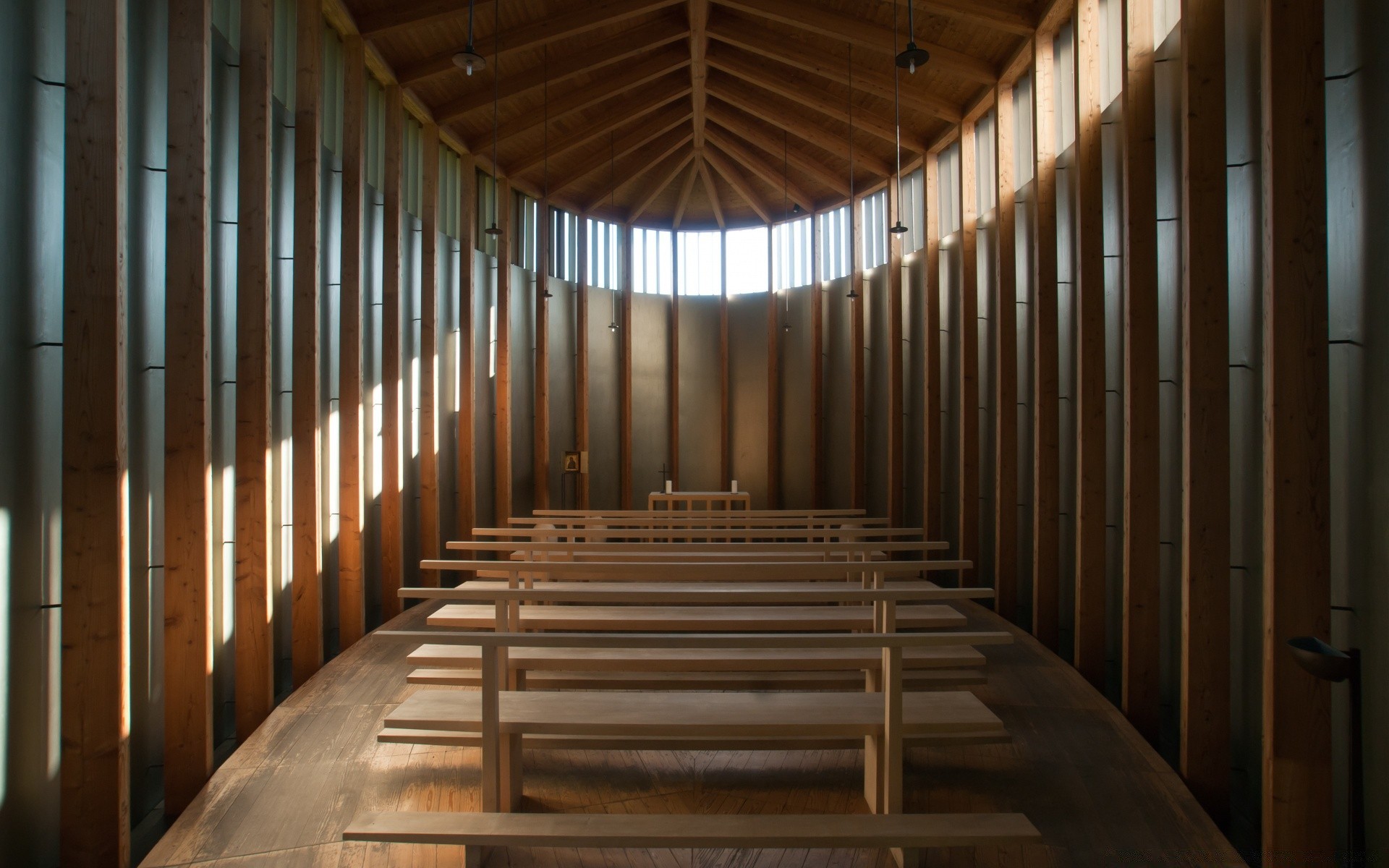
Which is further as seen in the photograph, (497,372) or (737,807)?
(497,372)

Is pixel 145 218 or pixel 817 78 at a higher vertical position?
pixel 817 78

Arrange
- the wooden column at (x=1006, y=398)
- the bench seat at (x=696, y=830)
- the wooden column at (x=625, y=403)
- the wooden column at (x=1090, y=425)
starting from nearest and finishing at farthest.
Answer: the bench seat at (x=696, y=830), the wooden column at (x=1090, y=425), the wooden column at (x=1006, y=398), the wooden column at (x=625, y=403)

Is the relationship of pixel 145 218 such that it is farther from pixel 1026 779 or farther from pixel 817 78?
pixel 817 78

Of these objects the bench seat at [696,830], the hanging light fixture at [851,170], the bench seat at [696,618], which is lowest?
the bench seat at [696,830]

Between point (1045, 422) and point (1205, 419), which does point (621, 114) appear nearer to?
point (1045, 422)

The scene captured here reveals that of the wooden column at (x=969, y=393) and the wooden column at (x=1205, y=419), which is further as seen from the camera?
the wooden column at (x=969, y=393)

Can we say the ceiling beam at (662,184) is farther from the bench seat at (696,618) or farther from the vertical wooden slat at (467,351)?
the bench seat at (696,618)

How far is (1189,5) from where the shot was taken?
Answer: 375 cm

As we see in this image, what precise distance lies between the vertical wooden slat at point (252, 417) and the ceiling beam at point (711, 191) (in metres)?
6.74

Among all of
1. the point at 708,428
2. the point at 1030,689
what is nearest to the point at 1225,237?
the point at 1030,689

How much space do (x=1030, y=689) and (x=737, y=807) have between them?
2.28m

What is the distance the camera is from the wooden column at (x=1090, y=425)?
501 cm

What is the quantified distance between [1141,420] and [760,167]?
7.02 metres

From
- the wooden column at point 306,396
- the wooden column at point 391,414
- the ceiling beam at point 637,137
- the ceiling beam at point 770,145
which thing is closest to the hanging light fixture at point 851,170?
the ceiling beam at point 770,145
